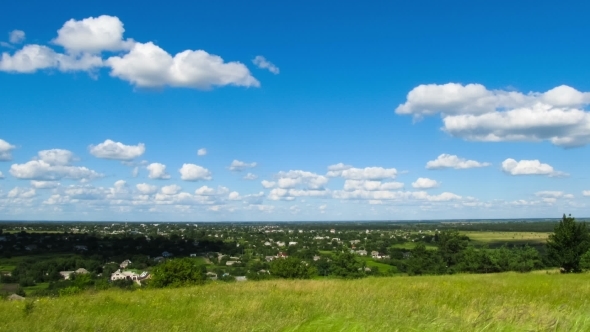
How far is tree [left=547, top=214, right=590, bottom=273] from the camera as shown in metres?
33.5

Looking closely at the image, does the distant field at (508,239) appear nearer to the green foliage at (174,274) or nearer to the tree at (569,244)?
the tree at (569,244)

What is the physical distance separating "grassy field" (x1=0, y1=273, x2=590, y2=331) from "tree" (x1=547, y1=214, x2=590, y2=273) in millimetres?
22272

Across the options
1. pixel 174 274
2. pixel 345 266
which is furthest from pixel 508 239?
pixel 174 274

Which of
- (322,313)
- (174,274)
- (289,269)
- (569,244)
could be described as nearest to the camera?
(322,313)

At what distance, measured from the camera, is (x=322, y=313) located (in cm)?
701

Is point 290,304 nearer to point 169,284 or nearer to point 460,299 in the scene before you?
point 460,299

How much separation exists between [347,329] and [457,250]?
54.6 meters

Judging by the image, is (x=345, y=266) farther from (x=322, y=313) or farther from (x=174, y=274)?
(x=322, y=313)

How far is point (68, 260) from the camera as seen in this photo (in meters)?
64.0

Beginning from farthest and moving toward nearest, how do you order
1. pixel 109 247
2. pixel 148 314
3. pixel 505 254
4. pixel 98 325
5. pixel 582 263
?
pixel 109 247 → pixel 505 254 → pixel 582 263 → pixel 148 314 → pixel 98 325

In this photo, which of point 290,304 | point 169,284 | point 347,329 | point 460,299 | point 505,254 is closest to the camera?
point 347,329

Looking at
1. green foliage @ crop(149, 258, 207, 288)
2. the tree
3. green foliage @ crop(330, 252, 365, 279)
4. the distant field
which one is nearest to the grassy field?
green foliage @ crop(149, 258, 207, 288)

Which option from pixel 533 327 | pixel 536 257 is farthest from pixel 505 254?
pixel 533 327

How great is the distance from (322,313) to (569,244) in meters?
34.3
